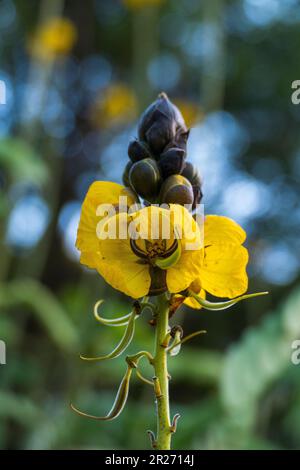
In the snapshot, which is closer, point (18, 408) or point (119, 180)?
point (18, 408)

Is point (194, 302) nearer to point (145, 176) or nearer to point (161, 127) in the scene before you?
point (145, 176)

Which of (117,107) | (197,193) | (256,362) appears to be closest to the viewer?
(197,193)

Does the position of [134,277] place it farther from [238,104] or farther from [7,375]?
[238,104]

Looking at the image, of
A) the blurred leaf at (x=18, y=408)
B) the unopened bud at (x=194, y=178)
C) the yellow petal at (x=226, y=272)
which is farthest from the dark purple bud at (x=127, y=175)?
the blurred leaf at (x=18, y=408)

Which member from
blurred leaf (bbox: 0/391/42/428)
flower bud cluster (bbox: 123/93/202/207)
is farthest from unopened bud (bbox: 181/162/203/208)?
blurred leaf (bbox: 0/391/42/428)

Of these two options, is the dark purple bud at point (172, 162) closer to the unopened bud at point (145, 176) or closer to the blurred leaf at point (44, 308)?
the unopened bud at point (145, 176)

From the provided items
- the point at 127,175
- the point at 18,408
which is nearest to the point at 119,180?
the point at 18,408
